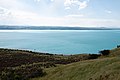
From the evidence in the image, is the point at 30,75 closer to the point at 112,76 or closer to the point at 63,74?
the point at 63,74

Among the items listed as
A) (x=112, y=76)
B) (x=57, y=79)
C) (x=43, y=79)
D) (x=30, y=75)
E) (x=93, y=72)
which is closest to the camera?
(x=112, y=76)

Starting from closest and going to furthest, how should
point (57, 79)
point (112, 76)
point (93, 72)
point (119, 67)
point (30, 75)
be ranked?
point (112, 76)
point (119, 67)
point (93, 72)
point (57, 79)
point (30, 75)

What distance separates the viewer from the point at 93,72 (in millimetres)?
26688

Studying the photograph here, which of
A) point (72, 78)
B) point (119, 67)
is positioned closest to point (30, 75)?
point (72, 78)

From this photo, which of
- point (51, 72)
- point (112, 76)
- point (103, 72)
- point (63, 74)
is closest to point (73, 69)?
point (63, 74)

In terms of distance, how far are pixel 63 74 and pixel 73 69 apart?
61.5 inches

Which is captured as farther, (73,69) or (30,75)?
(30,75)

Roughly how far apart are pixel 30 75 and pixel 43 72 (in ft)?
6.53

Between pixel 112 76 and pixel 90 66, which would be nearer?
Result: pixel 112 76

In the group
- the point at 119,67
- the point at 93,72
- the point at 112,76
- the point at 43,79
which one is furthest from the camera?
the point at 43,79

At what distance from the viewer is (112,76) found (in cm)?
2298

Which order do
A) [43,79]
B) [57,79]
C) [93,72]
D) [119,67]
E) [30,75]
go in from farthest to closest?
[30,75], [43,79], [57,79], [93,72], [119,67]

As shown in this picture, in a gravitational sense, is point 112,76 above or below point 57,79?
above

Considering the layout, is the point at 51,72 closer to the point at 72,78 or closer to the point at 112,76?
the point at 72,78
